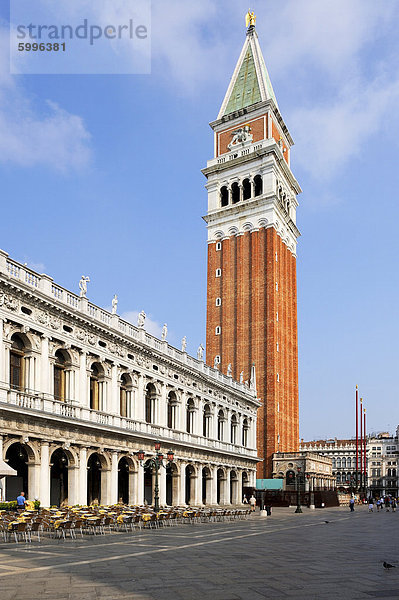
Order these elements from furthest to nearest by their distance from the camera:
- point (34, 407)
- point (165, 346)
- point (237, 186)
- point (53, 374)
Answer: point (237, 186)
point (165, 346)
point (53, 374)
point (34, 407)

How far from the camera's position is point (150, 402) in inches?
1826

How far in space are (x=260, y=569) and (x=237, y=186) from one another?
69.9 metres

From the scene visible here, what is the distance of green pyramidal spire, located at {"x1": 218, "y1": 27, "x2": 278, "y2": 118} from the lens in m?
85.3

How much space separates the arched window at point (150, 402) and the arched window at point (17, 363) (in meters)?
14.1

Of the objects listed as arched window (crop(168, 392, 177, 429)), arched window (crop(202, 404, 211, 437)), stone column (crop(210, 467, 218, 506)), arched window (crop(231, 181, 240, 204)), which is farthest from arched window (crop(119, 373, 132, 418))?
arched window (crop(231, 181, 240, 204))

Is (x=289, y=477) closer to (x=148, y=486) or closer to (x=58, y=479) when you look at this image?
(x=148, y=486)

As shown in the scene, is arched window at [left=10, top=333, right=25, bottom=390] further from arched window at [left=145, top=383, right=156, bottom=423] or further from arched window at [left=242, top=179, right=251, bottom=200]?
arched window at [left=242, top=179, right=251, bottom=200]

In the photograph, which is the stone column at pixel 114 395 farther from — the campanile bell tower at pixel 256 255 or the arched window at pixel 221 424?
the campanile bell tower at pixel 256 255

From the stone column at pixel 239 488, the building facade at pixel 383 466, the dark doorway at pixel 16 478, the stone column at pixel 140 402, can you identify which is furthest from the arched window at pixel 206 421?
the building facade at pixel 383 466

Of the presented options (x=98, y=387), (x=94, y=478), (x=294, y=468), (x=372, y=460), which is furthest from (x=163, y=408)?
(x=372, y=460)

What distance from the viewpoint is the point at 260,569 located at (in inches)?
623

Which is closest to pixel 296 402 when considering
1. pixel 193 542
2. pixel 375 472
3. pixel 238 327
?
pixel 238 327

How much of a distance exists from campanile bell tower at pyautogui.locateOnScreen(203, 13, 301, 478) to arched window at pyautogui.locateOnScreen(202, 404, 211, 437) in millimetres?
16924

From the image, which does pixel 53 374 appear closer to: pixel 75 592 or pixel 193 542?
pixel 193 542
